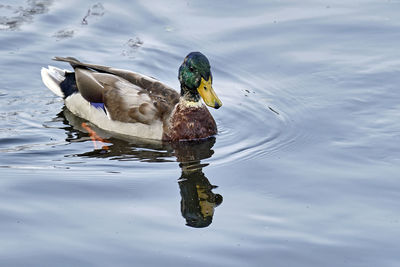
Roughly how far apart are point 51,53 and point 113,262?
21.0 ft

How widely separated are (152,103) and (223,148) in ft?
3.98

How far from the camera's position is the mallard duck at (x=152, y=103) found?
1000 centimetres

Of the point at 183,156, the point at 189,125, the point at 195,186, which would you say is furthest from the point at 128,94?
the point at 195,186

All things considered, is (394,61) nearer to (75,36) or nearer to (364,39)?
(364,39)

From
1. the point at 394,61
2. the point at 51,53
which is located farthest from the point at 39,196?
the point at 394,61

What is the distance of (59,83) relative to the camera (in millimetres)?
11422

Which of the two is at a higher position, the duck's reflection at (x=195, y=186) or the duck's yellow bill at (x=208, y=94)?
the duck's yellow bill at (x=208, y=94)

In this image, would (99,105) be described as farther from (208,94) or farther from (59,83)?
(208,94)

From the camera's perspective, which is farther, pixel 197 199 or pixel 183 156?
pixel 183 156

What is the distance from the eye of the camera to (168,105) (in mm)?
10391

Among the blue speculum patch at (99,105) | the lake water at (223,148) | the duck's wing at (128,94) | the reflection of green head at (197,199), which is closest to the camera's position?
the lake water at (223,148)

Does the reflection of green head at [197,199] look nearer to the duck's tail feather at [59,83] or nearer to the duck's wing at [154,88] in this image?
the duck's wing at [154,88]

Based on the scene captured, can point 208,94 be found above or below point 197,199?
above

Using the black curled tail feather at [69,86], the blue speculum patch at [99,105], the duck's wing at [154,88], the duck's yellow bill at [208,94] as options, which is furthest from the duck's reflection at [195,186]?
the black curled tail feather at [69,86]
